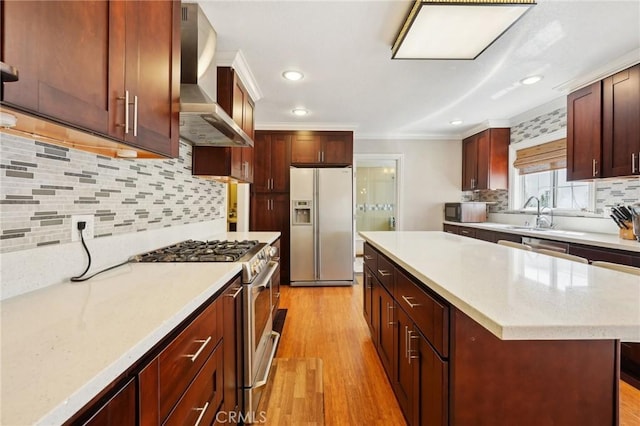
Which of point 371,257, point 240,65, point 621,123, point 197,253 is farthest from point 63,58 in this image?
point 621,123

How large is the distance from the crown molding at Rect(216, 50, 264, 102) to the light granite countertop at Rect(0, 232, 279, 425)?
185cm

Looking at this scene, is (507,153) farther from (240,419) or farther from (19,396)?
(19,396)

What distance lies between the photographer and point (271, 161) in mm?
4398

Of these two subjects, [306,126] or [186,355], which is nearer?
[186,355]

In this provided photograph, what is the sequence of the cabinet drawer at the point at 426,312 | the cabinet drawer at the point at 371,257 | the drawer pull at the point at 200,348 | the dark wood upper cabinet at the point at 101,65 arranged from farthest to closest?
the cabinet drawer at the point at 371,257 → the cabinet drawer at the point at 426,312 → the drawer pull at the point at 200,348 → the dark wood upper cabinet at the point at 101,65

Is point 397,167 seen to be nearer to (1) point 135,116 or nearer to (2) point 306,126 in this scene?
(2) point 306,126

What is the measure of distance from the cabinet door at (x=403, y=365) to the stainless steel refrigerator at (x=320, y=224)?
2.54 metres

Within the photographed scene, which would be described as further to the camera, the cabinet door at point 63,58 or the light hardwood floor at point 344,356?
the light hardwood floor at point 344,356

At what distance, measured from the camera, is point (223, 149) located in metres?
2.37

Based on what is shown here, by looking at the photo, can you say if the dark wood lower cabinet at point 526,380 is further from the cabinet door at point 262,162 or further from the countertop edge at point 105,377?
the cabinet door at point 262,162

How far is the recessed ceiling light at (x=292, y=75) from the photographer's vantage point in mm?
2670

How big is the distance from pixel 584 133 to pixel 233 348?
356cm

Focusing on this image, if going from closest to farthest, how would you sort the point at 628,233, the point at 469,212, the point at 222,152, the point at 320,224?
the point at 222,152 → the point at 628,233 → the point at 320,224 → the point at 469,212

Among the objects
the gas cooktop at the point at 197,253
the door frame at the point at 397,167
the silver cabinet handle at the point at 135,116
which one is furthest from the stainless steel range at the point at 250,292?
the door frame at the point at 397,167
